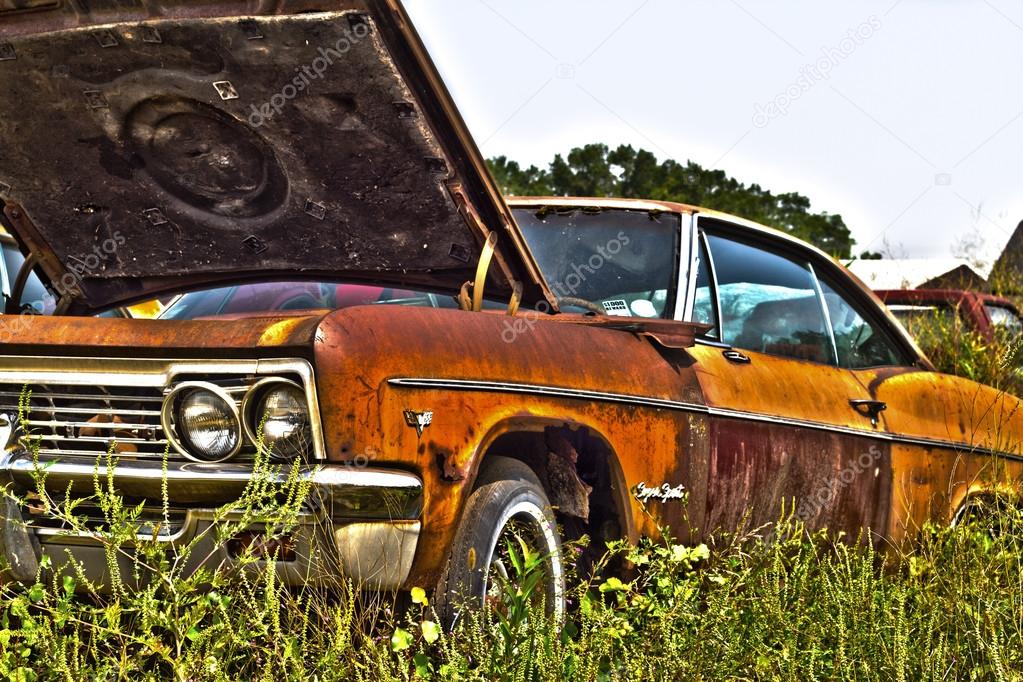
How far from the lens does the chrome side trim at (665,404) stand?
295 cm

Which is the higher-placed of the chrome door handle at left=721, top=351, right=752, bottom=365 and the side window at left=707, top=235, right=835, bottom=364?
the side window at left=707, top=235, right=835, bottom=364

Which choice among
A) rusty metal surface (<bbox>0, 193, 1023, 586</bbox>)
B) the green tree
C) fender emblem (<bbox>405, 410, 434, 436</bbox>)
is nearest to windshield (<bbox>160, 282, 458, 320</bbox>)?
rusty metal surface (<bbox>0, 193, 1023, 586</bbox>)

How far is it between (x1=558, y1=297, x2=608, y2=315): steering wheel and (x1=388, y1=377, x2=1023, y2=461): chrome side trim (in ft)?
1.57

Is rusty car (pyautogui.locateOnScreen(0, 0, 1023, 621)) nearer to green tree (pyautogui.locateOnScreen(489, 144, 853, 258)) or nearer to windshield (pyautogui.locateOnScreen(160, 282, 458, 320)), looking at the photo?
windshield (pyautogui.locateOnScreen(160, 282, 458, 320))

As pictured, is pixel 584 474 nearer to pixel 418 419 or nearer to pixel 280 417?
pixel 418 419

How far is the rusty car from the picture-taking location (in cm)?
282

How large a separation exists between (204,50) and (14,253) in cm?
430

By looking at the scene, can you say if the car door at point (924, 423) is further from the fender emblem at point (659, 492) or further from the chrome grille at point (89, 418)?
the chrome grille at point (89, 418)

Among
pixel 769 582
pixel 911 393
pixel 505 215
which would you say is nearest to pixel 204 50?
pixel 505 215

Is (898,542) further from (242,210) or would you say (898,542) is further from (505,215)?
(242,210)

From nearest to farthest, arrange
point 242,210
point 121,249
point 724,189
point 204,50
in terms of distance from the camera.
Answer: point 204,50, point 242,210, point 121,249, point 724,189

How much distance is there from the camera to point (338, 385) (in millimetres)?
2748

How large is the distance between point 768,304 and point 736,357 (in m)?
0.56

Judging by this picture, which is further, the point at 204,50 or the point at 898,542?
the point at 898,542
